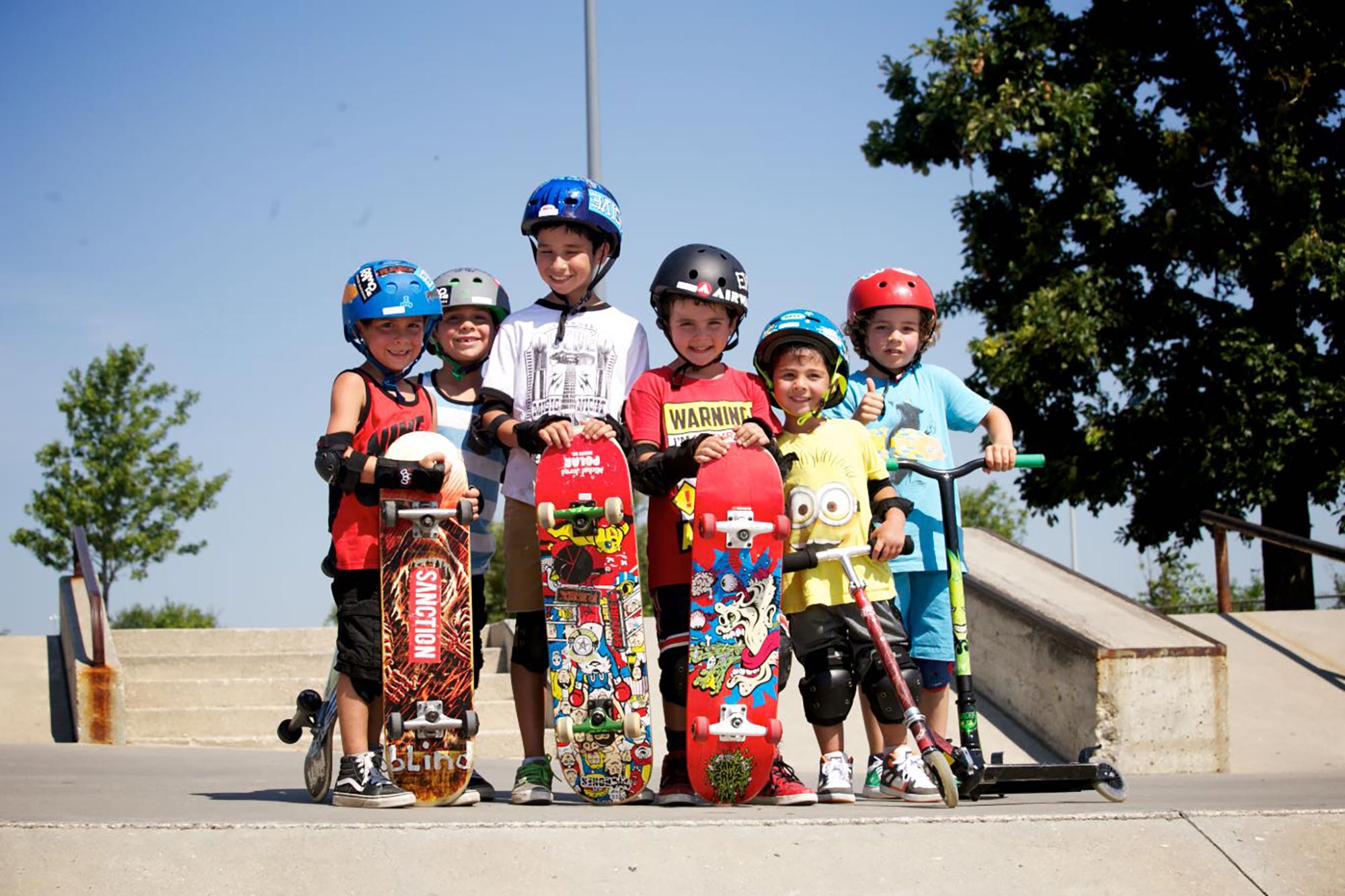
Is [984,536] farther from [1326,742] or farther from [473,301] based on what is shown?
[473,301]

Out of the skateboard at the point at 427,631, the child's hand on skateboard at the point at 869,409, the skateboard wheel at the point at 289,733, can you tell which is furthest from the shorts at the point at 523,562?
the child's hand on skateboard at the point at 869,409

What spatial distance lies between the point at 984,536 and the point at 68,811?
297 inches

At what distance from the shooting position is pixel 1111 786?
14.1 ft

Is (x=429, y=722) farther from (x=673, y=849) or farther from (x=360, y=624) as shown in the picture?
(x=673, y=849)

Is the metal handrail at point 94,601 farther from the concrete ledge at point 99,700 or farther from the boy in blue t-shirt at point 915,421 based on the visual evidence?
the boy in blue t-shirt at point 915,421

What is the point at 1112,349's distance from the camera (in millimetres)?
14055

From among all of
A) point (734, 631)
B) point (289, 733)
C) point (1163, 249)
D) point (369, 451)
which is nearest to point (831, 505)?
point (734, 631)

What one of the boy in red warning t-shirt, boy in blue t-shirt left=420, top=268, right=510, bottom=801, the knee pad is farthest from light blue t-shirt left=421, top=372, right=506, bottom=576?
the knee pad

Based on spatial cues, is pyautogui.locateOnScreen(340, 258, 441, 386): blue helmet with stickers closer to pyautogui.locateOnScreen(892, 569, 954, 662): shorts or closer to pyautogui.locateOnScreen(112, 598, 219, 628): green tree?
pyautogui.locateOnScreen(892, 569, 954, 662): shorts

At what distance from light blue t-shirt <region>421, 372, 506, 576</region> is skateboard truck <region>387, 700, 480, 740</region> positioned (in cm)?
72

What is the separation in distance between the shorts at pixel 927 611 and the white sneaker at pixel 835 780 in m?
0.68

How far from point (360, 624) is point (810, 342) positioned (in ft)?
6.13

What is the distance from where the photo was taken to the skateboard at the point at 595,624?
4.20 m

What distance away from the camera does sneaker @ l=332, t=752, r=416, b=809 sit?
4086mm
